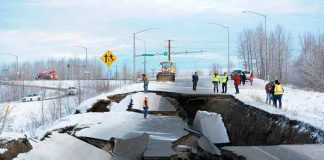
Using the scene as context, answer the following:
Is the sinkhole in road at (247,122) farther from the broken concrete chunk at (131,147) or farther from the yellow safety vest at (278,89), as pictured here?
the broken concrete chunk at (131,147)

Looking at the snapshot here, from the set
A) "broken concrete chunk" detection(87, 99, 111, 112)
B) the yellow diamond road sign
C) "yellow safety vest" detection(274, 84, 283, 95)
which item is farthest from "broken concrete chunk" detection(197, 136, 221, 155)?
the yellow diamond road sign

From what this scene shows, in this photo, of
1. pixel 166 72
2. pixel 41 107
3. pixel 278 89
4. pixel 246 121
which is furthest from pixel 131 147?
pixel 41 107

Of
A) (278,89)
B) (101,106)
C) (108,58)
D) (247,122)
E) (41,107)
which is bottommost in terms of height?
(41,107)

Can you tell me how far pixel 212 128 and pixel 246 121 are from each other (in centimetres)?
194

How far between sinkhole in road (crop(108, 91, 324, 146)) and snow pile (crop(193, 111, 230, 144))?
973 millimetres

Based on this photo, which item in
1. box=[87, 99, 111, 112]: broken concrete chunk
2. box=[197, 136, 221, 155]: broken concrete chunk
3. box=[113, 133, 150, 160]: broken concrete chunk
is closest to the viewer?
box=[197, 136, 221, 155]: broken concrete chunk

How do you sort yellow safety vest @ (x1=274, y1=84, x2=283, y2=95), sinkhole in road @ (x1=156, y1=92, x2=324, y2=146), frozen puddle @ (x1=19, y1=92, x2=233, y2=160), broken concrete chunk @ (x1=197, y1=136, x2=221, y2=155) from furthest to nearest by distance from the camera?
yellow safety vest @ (x1=274, y1=84, x2=283, y2=95) < frozen puddle @ (x1=19, y1=92, x2=233, y2=160) < sinkhole in road @ (x1=156, y1=92, x2=324, y2=146) < broken concrete chunk @ (x1=197, y1=136, x2=221, y2=155)

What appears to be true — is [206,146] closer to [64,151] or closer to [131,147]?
[131,147]

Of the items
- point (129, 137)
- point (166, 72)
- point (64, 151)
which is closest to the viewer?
point (64, 151)

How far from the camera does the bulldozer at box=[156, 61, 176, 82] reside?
228 feet

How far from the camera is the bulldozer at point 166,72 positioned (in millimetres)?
69500

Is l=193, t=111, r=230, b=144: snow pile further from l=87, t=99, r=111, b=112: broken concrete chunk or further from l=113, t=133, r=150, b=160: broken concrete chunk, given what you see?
l=87, t=99, r=111, b=112: broken concrete chunk

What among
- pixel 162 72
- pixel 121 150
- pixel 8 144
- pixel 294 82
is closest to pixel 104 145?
pixel 121 150

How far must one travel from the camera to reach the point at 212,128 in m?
→ 27.4
